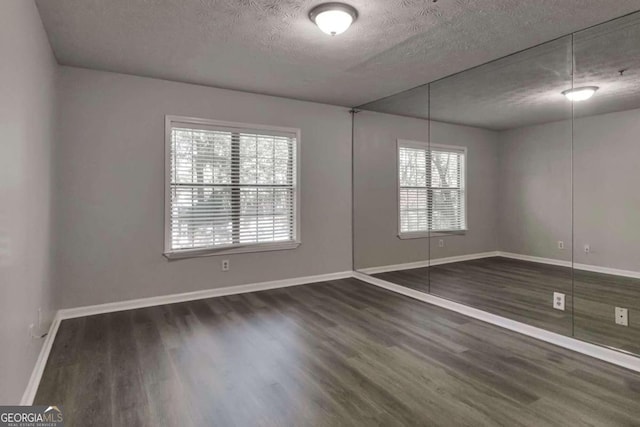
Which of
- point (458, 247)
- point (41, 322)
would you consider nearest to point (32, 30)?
point (41, 322)

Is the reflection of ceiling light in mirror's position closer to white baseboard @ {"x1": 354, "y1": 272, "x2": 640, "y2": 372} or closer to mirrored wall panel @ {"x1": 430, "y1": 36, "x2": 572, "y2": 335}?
mirrored wall panel @ {"x1": 430, "y1": 36, "x2": 572, "y2": 335}

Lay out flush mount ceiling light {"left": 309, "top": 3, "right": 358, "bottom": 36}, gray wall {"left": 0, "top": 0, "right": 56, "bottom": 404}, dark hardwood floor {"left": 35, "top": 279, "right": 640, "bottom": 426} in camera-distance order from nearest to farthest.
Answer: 1. gray wall {"left": 0, "top": 0, "right": 56, "bottom": 404}
2. dark hardwood floor {"left": 35, "top": 279, "right": 640, "bottom": 426}
3. flush mount ceiling light {"left": 309, "top": 3, "right": 358, "bottom": 36}

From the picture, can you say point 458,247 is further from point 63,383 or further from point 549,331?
point 63,383

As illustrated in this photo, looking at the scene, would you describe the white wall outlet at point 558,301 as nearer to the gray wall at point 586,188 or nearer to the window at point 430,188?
the gray wall at point 586,188

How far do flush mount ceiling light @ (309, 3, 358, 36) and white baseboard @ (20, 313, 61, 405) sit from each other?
2903mm

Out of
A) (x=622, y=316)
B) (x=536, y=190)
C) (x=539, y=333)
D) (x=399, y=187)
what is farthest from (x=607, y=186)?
(x=399, y=187)

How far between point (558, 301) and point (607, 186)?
1.05 meters

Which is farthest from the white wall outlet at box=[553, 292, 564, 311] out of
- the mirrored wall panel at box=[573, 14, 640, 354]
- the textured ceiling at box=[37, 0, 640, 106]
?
the textured ceiling at box=[37, 0, 640, 106]

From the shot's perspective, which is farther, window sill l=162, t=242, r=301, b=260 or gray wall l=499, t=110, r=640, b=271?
window sill l=162, t=242, r=301, b=260

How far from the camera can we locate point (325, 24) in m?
2.43

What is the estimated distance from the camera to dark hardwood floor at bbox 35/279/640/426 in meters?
1.89

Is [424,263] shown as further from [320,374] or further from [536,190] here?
[320,374]

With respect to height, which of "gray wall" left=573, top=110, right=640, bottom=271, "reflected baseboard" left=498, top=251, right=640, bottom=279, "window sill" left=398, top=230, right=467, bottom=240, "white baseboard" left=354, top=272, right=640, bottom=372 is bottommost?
"white baseboard" left=354, top=272, right=640, bottom=372

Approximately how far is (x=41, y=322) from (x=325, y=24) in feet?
9.64
